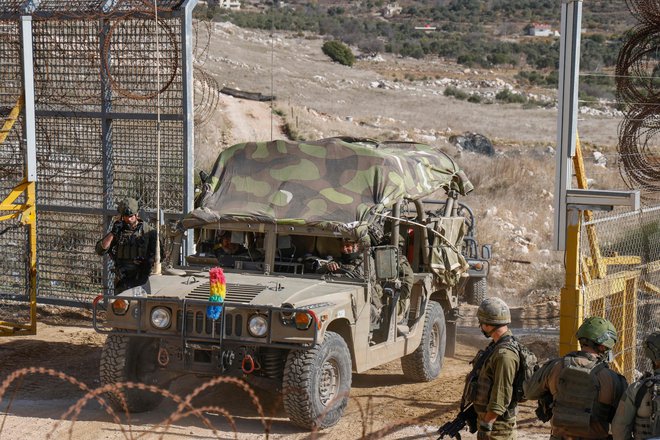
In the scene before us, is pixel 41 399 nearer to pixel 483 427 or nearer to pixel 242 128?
pixel 483 427

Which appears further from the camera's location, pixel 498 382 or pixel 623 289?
pixel 623 289

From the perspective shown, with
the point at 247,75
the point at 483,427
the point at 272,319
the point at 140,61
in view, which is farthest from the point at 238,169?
the point at 247,75

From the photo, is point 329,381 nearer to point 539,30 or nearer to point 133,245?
point 133,245

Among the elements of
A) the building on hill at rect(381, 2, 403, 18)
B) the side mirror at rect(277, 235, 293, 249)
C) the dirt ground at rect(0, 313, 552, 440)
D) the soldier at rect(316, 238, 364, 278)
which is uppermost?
the building on hill at rect(381, 2, 403, 18)

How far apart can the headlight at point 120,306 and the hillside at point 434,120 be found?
2816mm

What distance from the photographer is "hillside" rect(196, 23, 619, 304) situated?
1789cm

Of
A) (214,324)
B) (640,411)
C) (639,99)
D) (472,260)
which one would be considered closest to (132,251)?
(214,324)

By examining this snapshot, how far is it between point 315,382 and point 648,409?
3087 mm

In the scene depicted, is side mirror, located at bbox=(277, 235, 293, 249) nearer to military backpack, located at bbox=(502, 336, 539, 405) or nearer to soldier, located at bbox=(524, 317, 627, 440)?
military backpack, located at bbox=(502, 336, 539, 405)

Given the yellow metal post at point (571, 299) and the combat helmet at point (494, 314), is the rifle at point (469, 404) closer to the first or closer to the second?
the combat helmet at point (494, 314)

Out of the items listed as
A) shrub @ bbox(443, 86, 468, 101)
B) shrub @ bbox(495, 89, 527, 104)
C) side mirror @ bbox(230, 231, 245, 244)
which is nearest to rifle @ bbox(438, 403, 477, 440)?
side mirror @ bbox(230, 231, 245, 244)

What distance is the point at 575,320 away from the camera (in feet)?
26.0

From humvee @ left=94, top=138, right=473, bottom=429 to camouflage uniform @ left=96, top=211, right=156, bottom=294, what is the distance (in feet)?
3.29

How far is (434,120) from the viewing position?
36.8 metres
